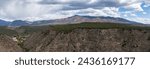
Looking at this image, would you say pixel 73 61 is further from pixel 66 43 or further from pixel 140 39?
pixel 140 39

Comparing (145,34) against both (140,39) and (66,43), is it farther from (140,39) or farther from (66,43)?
(66,43)

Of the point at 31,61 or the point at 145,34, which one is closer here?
the point at 31,61

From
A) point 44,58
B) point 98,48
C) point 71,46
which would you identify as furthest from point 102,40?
point 44,58

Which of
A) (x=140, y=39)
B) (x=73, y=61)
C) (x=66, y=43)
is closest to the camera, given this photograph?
(x=73, y=61)

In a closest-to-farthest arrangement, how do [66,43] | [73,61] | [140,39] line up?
1. [73,61]
2. [66,43]
3. [140,39]

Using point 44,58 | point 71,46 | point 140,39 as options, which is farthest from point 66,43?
point 44,58

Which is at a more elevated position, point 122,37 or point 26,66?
point 26,66
